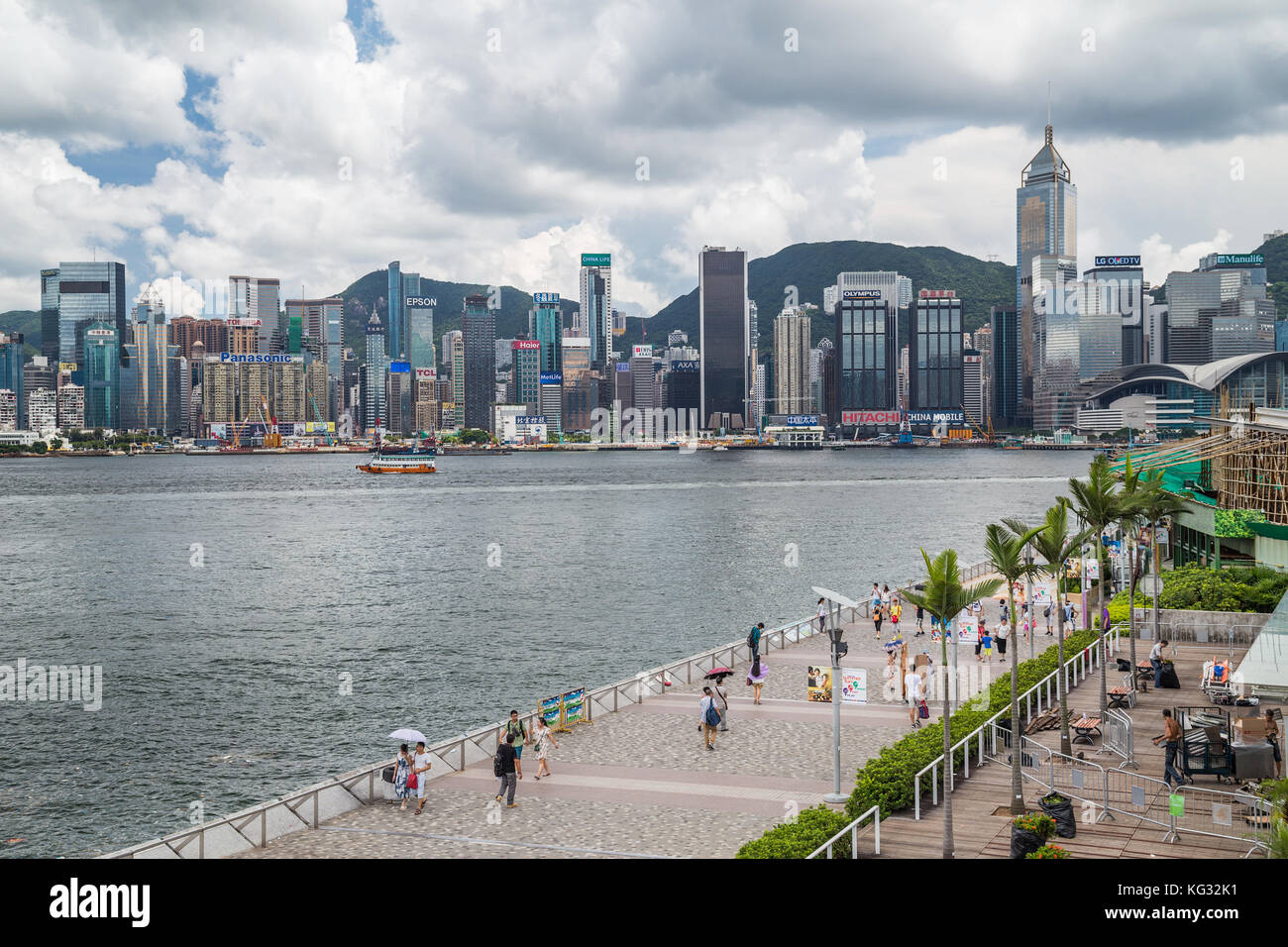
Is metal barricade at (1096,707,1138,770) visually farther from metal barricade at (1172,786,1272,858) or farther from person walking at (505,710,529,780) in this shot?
person walking at (505,710,529,780)

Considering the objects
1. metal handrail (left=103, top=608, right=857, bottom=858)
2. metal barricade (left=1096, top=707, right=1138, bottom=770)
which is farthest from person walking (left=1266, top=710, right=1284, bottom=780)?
metal handrail (left=103, top=608, right=857, bottom=858)

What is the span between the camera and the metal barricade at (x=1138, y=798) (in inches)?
691

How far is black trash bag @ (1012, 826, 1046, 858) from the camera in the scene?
15.2m

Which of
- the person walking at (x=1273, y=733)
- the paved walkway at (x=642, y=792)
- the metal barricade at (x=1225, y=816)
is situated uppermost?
the person walking at (x=1273, y=733)

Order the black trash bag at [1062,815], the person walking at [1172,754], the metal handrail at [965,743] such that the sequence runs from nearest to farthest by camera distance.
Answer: the black trash bag at [1062,815] → the metal handrail at [965,743] → the person walking at [1172,754]

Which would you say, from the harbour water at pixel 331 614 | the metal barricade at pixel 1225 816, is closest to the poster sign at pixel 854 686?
the metal barricade at pixel 1225 816

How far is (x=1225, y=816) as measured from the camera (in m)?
16.3

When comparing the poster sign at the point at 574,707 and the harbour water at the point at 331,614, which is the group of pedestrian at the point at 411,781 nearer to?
the poster sign at the point at 574,707

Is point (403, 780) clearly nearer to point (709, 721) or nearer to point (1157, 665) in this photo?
point (709, 721)

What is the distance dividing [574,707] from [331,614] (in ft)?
124

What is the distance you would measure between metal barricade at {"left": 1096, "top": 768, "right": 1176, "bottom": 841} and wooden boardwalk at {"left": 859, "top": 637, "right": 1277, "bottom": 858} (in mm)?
161

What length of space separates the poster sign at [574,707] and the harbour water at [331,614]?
880 cm
